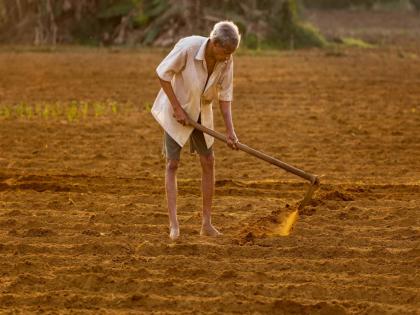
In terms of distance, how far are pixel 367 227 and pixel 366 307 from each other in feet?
6.39

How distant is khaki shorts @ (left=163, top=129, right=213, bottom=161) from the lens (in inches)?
277

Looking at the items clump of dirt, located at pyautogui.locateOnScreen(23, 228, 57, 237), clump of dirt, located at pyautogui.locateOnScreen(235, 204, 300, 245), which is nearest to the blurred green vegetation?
clump of dirt, located at pyautogui.locateOnScreen(235, 204, 300, 245)

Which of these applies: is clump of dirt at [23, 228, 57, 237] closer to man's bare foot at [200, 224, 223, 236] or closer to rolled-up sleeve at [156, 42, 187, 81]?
man's bare foot at [200, 224, 223, 236]

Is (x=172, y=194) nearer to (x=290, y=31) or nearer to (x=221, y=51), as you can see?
(x=221, y=51)

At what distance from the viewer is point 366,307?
17.9 feet

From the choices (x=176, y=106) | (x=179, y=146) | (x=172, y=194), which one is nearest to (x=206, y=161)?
(x=179, y=146)

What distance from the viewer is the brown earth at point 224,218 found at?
5715 mm

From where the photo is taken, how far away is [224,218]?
778 cm

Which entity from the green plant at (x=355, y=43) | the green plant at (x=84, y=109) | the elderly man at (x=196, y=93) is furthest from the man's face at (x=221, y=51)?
the green plant at (x=355, y=43)

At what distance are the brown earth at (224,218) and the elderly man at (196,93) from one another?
40 cm

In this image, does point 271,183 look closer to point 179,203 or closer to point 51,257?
point 179,203

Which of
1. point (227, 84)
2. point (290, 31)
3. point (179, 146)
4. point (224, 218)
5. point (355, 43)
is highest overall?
point (227, 84)

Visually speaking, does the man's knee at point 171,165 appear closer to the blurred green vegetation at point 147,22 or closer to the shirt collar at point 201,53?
the shirt collar at point 201,53

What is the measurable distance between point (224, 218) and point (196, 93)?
1281 millimetres
